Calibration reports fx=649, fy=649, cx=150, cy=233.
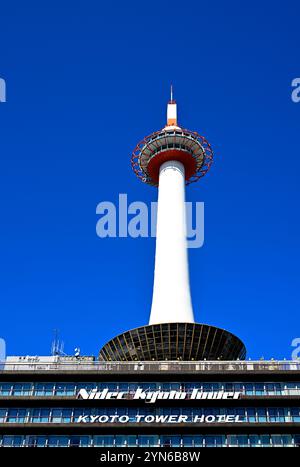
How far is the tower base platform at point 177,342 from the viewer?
80625 millimetres

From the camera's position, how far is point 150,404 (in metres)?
70.4

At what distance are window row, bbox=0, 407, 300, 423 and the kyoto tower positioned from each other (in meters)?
12.0

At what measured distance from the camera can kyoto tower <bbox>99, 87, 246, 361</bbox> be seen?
81125 mm

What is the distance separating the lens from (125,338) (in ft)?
270

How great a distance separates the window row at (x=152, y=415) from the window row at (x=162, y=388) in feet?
6.55

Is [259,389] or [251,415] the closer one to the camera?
[251,415]

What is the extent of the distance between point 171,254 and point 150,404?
32.0 m
